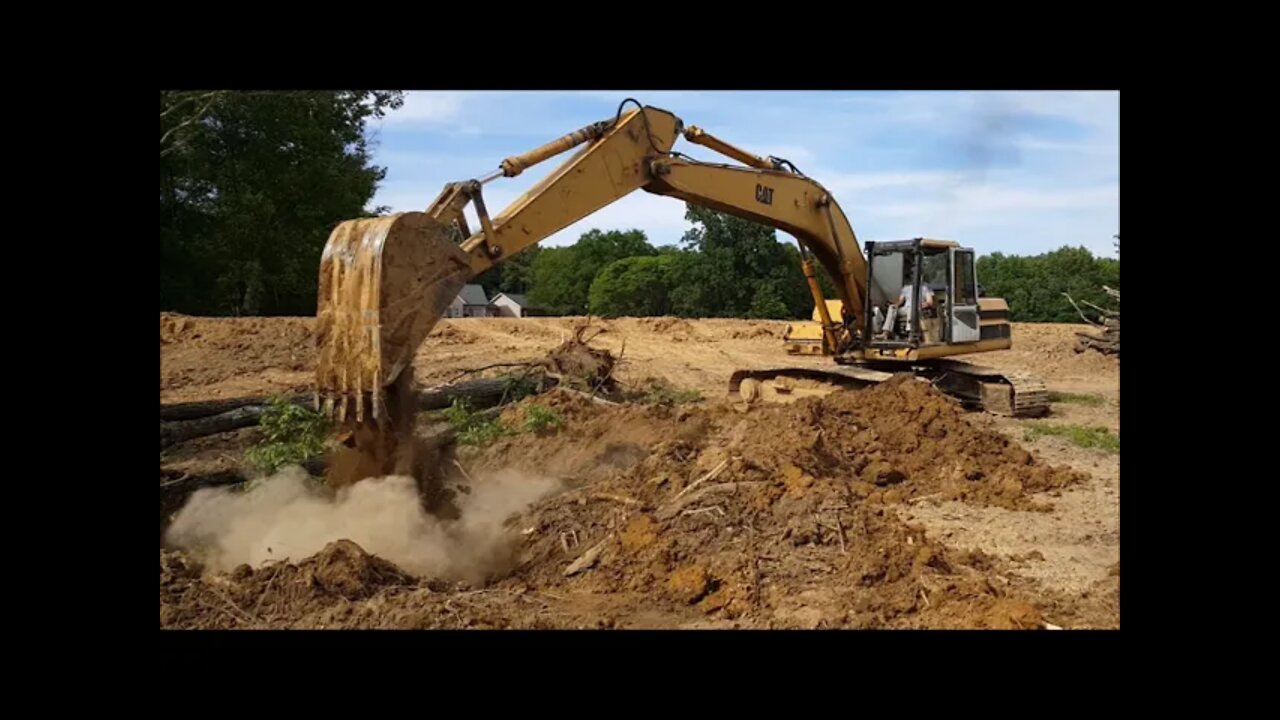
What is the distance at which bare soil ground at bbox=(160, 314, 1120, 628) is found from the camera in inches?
200

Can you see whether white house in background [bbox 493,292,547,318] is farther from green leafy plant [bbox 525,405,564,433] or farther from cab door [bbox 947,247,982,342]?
green leafy plant [bbox 525,405,564,433]

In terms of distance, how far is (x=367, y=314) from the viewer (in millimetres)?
5656

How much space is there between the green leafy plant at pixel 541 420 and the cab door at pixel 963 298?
5.49 metres

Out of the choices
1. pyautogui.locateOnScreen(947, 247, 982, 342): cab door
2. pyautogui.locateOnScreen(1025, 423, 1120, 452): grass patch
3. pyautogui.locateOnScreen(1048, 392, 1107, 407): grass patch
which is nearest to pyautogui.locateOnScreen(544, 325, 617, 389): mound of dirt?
pyautogui.locateOnScreen(947, 247, 982, 342): cab door

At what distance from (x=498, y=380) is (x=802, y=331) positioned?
465 cm

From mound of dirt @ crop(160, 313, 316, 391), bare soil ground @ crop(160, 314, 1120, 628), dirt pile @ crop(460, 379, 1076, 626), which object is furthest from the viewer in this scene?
mound of dirt @ crop(160, 313, 316, 391)

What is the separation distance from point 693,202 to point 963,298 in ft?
14.8

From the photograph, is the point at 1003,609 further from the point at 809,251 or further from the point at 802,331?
the point at 802,331

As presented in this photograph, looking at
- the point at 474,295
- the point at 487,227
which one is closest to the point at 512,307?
the point at 474,295

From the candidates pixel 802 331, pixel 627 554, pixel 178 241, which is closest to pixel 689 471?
pixel 627 554

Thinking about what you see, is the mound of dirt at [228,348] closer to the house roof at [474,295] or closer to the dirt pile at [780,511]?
the dirt pile at [780,511]

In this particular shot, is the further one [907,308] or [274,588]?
[907,308]

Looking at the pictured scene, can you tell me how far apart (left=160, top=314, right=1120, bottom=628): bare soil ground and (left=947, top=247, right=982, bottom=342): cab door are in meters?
1.42

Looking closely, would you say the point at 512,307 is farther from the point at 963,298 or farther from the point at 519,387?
the point at 963,298
